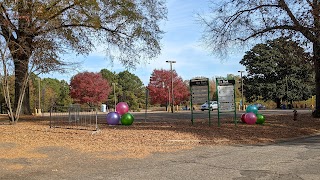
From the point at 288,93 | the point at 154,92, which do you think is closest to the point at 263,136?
the point at 288,93

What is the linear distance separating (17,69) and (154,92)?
49.6 meters

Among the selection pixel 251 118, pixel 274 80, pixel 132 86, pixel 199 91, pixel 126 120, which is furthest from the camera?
pixel 132 86

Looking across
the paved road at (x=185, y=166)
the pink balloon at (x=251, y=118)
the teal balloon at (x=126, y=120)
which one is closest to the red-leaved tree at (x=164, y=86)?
the pink balloon at (x=251, y=118)

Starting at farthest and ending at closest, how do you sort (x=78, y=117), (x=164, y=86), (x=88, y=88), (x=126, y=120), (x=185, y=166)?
(x=164, y=86), (x=88, y=88), (x=126, y=120), (x=78, y=117), (x=185, y=166)

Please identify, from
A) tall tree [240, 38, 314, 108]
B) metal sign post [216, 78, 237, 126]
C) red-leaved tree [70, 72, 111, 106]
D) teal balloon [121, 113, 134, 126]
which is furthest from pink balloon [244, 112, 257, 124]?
red-leaved tree [70, 72, 111, 106]

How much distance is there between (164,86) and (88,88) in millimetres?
14418

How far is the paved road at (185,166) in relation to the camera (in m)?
7.14

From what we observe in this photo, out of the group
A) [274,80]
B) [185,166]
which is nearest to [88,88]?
[274,80]

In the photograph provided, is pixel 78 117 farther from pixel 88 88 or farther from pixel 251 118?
pixel 88 88

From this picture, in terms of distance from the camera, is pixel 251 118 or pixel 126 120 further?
pixel 251 118

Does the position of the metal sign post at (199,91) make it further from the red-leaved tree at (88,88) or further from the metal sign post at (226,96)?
the red-leaved tree at (88,88)

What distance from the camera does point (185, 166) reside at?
320 inches

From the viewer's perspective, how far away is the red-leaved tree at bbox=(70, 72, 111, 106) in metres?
67.2

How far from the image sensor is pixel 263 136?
13.9 meters
